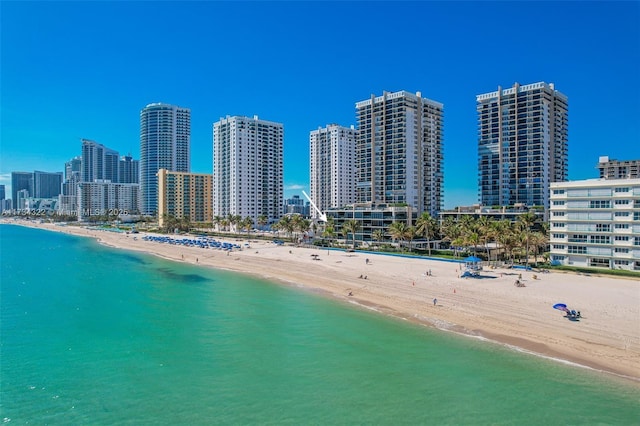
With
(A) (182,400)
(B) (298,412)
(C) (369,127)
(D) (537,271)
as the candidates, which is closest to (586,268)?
(D) (537,271)

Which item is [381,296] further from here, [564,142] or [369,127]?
[564,142]

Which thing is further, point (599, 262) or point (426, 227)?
point (426, 227)

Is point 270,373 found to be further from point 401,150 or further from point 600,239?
point 401,150

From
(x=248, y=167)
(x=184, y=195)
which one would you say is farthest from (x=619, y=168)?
(x=184, y=195)

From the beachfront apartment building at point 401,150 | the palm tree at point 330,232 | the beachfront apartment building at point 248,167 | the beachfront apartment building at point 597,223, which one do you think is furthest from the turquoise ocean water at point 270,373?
the beachfront apartment building at point 248,167

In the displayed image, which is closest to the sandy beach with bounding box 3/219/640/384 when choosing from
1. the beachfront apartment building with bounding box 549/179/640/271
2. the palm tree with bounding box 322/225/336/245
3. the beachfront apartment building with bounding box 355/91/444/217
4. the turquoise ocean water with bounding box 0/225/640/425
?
the turquoise ocean water with bounding box 0/225/640/425
